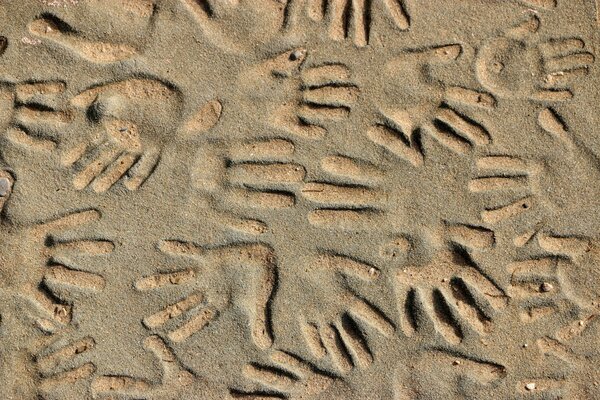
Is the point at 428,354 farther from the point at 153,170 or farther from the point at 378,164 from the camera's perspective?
the point at 153,170

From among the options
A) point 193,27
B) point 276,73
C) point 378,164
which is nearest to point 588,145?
point 378,164

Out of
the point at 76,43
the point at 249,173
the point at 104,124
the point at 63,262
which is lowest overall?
the point at 63,262

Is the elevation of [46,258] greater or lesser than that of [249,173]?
lesser

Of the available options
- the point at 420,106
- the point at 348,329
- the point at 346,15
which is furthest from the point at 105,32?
the point at 348,329

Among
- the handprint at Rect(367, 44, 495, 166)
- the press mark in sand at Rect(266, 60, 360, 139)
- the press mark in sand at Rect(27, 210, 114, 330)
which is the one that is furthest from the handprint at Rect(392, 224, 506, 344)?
the press mark in sand at Rect(27, 210, 114, 330)

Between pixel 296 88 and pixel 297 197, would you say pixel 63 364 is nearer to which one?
pixel 297 197
